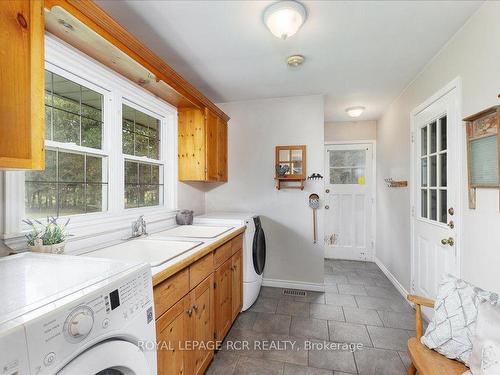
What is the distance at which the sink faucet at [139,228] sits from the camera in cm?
193

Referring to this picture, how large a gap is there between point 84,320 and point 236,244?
5.78 ft

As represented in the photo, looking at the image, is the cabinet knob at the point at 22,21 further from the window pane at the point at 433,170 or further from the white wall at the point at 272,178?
the window pane at the point at 433,170

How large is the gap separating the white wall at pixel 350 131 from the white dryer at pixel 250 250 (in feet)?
8.18

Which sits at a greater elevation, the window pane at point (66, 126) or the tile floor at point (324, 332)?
the window pane at point (66, 126)

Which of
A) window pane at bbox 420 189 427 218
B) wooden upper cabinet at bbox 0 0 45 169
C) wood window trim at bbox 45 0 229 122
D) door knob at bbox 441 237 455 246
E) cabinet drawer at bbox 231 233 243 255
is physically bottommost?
cabinet drawer at bbox 231 233 243 255

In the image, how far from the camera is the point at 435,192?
2.30 metres

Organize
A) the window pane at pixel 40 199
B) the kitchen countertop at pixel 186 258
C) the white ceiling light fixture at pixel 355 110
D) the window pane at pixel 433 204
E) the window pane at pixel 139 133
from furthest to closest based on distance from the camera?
1. the white ceiling light fixture at pixel 355 110
2. the window pane at pixel 433 204
3. the window pane at pixel 139 133
4. the window pane at pixel 40 199
5. the kitchen countertop at pixel 186 258

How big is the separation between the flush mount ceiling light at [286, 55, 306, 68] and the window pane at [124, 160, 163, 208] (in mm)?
1654

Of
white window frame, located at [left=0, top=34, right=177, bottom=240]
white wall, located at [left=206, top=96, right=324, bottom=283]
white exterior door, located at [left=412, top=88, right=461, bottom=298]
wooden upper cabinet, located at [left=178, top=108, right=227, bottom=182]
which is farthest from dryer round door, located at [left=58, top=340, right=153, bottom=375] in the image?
white wall, located at [left=206, top=96, right=324, bottom=283]

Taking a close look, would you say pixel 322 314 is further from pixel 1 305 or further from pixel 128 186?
pixel 1 305

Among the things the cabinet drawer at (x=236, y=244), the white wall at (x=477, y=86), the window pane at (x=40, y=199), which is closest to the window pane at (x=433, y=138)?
the white wall at (x=477, y=86)

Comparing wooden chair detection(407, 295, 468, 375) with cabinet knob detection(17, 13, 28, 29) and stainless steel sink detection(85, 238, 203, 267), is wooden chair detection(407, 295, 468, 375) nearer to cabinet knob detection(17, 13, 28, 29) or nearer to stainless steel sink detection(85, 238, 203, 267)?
stainless steel sink detection(85, 238, 203, 267)

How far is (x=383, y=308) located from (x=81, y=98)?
11.2ft

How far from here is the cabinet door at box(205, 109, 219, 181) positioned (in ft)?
9.06
